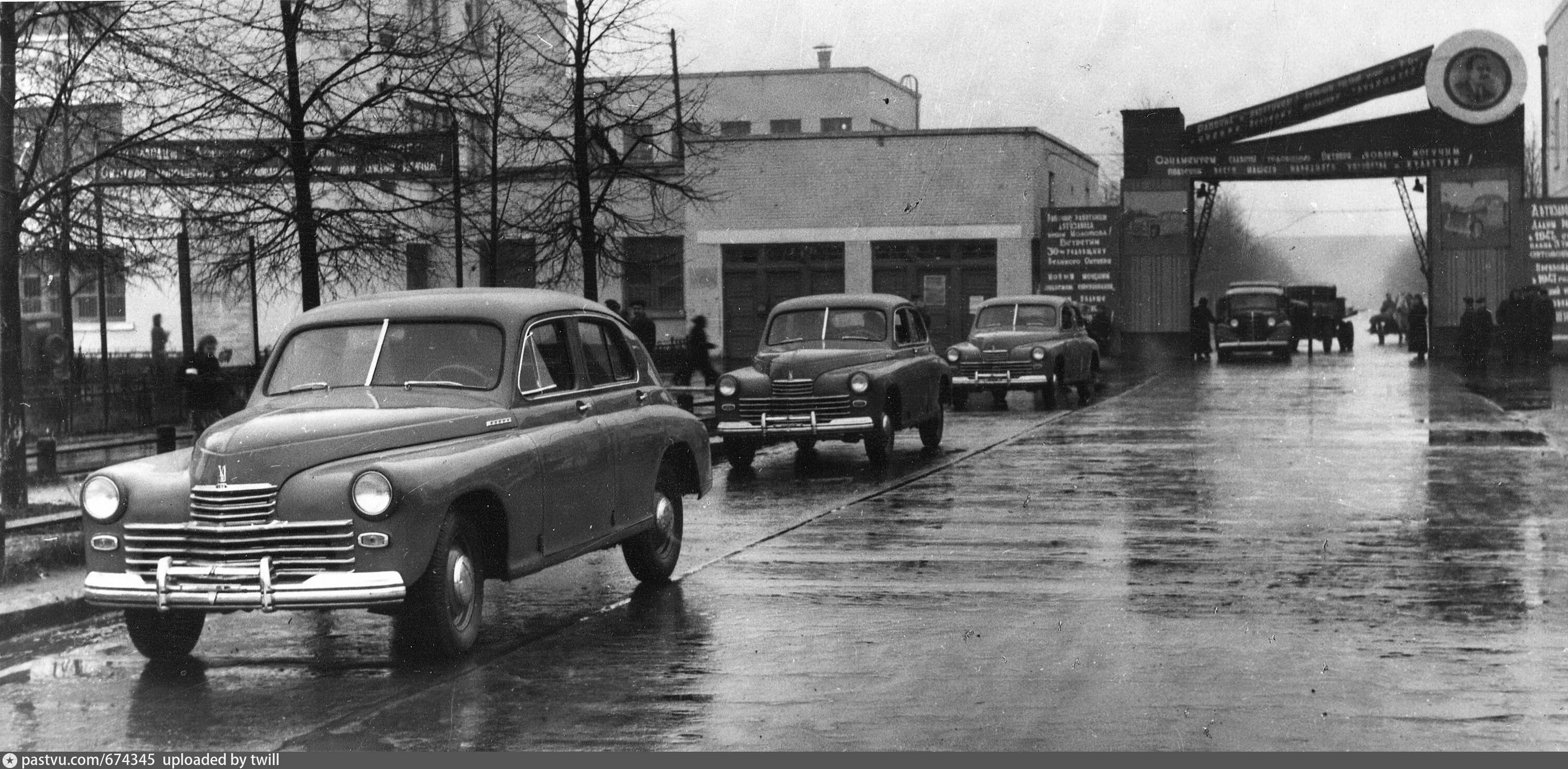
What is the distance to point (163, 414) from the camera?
77.1 ft

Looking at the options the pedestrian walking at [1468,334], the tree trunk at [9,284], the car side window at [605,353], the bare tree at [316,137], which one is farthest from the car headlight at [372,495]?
the pedestrian walking at [1468,334]

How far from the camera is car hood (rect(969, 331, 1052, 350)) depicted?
28312 mm

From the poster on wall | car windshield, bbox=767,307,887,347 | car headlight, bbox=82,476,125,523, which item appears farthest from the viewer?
the poster on wall

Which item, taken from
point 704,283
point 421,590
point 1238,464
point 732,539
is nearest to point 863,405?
point 1238,464

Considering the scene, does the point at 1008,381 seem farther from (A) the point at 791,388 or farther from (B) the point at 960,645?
(B) the point at 960,645

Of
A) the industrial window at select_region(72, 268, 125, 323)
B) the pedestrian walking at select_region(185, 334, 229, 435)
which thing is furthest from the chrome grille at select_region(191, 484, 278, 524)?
the industrial window at select_region(72, 268, 125, 323)

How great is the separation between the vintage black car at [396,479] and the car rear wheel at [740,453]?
8.42m

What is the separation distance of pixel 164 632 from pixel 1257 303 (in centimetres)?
4426

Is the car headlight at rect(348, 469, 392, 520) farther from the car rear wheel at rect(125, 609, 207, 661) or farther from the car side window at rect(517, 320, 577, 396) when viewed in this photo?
the car side window at rect(517, 320, 577, 396)

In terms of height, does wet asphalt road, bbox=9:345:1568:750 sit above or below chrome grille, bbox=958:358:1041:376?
below

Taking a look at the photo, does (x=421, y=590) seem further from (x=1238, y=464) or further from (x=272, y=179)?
(x=1238, y=464)

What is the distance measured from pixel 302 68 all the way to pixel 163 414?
7.75m

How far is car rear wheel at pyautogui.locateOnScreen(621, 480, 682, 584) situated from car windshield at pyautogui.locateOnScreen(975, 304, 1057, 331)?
19.1 m

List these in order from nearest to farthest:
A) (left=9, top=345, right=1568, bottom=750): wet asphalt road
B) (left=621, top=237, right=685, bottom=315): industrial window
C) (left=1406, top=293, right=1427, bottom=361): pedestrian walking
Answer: (left=9, top=345, right=1568, bottom=750): wet asphalt road
(left=1406, top=293, right=1427, bottom=361): pedestrian walking
(left=621, top=237, right=685, bottom=315): industrial window
